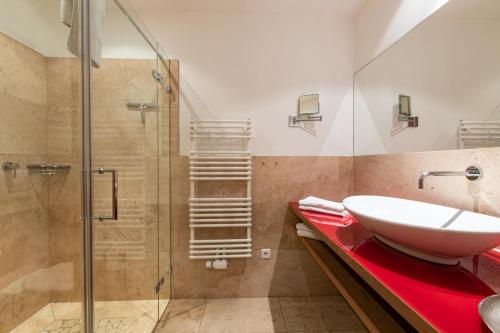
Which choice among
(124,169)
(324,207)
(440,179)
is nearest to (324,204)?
(324,207)

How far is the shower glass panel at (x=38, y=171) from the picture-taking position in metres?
1.08

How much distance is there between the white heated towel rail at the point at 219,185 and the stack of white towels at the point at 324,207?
1.47 ft

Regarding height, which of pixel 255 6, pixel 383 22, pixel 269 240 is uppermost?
pixel 255 6

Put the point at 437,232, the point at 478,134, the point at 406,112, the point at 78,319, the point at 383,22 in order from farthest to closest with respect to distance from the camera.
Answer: the point at 383,22
the point at 406,112
the point at 78,319
the point at 478,134
the point at 437,232

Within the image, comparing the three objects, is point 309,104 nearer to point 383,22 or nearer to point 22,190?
point 383,22

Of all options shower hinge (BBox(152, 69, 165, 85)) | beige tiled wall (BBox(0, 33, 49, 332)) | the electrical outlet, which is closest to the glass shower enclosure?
beige tiled wall (BBox(0, 33, 49, 332))

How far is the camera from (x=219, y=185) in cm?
175

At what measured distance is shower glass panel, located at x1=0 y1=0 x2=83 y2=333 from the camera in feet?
3.54

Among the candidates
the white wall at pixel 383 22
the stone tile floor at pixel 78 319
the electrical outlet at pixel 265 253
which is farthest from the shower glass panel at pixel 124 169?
the white wall at pixel 383 22

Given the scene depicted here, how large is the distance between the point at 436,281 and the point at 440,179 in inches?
28.9

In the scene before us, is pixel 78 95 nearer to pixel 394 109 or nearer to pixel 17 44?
pixel 17 44

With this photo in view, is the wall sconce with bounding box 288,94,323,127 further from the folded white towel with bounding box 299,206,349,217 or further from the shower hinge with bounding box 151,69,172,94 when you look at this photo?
the shower hinge with bounding box 151,69,172,94

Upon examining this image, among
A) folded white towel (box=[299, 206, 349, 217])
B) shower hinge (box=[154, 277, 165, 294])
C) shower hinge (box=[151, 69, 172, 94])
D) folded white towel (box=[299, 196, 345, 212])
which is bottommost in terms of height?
shower hinge (box=[154, 277, 165, 294])

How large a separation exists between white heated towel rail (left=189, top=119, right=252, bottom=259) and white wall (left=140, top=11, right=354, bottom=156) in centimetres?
13
